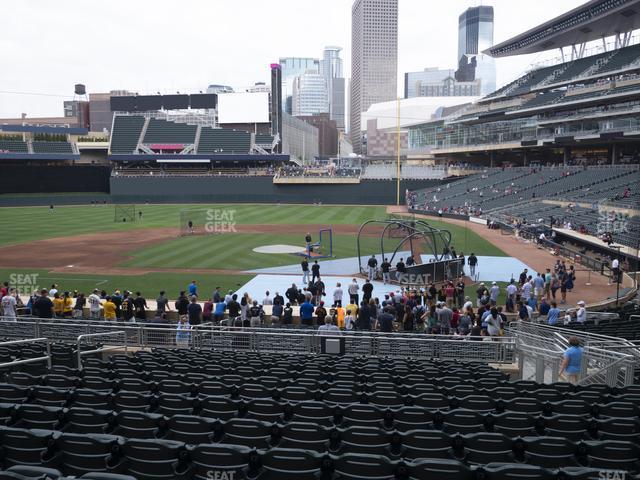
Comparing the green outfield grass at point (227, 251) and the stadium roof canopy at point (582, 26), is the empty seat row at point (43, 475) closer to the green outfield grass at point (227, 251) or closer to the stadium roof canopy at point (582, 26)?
the green outfield grass at point (227, 251)

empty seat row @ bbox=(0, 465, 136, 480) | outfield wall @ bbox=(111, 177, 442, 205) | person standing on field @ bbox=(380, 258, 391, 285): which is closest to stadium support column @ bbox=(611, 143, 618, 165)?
outfield wall @ bbox=(111, 177, 442, 205)

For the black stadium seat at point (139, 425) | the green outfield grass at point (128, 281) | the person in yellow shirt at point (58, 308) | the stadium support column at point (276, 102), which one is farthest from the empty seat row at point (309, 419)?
the stadium support column at point (276, 102)

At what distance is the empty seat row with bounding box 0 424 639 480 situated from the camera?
188 inches

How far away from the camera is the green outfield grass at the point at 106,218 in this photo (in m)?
45.4

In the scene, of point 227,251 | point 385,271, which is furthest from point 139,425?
point 227,251

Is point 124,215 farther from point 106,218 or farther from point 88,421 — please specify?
point 88,421

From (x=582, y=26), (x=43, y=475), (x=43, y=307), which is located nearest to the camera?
(x=43, y=475)

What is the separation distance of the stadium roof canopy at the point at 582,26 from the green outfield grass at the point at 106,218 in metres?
29.6

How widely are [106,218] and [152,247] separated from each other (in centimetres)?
2372

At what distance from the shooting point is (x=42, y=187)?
80.6m

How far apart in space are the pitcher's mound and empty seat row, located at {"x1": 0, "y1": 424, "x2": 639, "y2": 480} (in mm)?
28810

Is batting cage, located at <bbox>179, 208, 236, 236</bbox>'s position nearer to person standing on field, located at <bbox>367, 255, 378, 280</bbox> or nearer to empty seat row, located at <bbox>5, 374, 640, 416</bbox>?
person standing on field, located at <bbox>367, 255, 378, 280</bbox>

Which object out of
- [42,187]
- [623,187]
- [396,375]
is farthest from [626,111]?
[42,187]

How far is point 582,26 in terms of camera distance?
6038 centimetres
